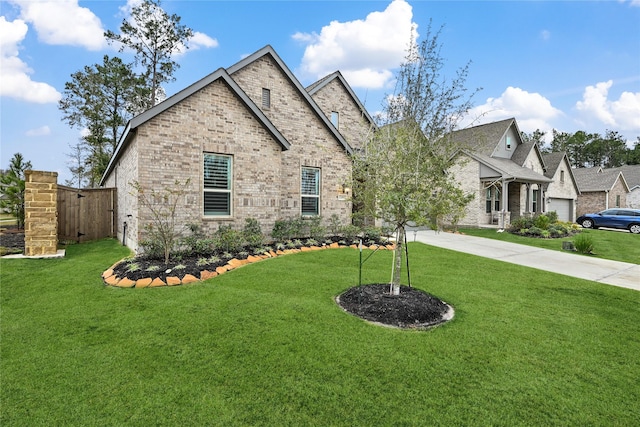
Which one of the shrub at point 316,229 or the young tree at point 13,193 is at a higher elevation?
Result: the young tree at point 13,193

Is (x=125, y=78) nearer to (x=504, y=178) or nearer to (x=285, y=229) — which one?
(x=285, y=229)

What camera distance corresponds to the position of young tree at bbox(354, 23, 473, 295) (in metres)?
4.70

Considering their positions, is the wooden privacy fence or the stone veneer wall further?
the stone veneer wall

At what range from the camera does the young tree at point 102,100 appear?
22.8 m

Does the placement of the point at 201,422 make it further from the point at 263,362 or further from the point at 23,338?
the point at 23,338

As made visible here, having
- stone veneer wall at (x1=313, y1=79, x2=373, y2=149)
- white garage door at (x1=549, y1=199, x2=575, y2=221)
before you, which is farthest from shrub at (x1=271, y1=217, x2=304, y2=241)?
white garage door at (x1=549, y1=199, x2=575, y2=221)

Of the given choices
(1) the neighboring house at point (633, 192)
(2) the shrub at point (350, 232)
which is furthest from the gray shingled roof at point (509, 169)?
(1) the neighboring house at point (633, 192)

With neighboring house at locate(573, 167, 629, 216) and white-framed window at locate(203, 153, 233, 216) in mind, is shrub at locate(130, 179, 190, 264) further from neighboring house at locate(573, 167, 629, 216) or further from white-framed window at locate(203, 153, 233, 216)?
neighboring house at locate(573, 167, 629, 216)

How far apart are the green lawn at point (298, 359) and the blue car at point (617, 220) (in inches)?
731

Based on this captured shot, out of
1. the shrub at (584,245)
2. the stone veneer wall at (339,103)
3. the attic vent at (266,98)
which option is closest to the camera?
the shrub at (584,245)

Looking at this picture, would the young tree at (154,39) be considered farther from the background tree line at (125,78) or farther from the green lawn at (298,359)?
the green lawn at (298,359)

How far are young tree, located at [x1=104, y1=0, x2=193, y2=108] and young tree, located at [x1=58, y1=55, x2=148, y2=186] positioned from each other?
1060mm

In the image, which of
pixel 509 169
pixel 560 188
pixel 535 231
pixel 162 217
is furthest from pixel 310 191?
pixel 560 188

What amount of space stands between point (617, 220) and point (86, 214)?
96.7 ft
